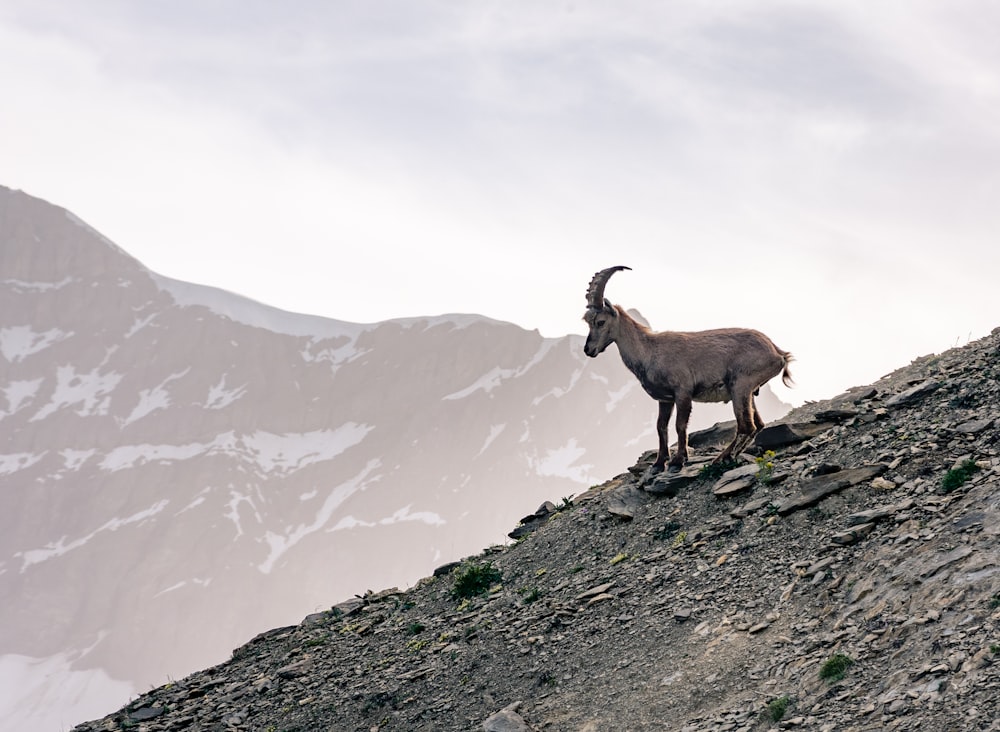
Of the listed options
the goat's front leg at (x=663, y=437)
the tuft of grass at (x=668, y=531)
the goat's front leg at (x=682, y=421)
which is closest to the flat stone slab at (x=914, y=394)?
the goat's front leg at (x=682, y=421)

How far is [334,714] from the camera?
56.9 feet

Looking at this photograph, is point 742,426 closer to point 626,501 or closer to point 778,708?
point 626,501

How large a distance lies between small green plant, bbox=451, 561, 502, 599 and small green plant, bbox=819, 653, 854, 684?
9872 mm

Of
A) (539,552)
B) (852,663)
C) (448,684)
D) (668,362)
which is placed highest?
(668,362)

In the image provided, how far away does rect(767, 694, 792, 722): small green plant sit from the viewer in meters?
11.5

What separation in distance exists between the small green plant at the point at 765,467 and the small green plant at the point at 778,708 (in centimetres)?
733

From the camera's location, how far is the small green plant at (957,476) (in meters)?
14.9

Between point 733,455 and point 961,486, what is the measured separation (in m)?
6.12

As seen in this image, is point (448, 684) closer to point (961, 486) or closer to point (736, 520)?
point (736, 520)

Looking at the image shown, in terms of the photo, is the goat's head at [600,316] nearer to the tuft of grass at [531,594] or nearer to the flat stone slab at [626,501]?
the flat stone slab at [626,501]

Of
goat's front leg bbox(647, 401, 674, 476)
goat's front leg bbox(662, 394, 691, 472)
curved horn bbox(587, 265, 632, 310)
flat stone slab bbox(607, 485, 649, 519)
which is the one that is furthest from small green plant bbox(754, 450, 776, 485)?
curved horn bbox(587, 265, 632, 310)

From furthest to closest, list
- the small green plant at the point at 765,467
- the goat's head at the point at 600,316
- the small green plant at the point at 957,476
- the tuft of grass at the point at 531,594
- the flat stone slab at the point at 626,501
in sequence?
the goat's head at the point at 600,316 < the flat stone slab at the point at 626,501 < the tuft of grass at the point at 531,594 < the small green plant at the point at 765,467 < the small green plant at the point at 957,476

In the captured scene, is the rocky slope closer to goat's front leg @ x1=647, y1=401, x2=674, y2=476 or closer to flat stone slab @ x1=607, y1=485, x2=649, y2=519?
flat stone slab @ x1=607, y1=485, x2=649, y2=519

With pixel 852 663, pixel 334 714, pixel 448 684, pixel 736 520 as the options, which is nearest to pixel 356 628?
pixel 334 714
